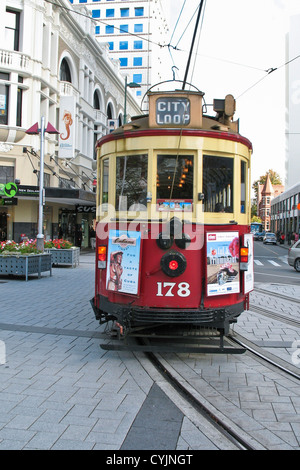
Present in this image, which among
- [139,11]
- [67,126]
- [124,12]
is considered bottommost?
[67,126]

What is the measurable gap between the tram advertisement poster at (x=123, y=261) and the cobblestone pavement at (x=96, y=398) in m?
1.00

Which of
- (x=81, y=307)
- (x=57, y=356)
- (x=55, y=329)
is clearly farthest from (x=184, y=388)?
(x=81, y=307)

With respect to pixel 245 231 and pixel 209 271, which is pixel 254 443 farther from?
pixel 245 231

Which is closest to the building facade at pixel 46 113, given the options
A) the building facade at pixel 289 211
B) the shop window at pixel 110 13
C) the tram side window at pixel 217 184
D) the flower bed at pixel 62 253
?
the flower bed at pixel 62 253

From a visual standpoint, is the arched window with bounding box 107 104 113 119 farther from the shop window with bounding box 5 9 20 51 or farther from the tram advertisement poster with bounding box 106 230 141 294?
the tram advertisement poster with bounding box 106 230 141 294

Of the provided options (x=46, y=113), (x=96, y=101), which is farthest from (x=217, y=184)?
(x=96, y=101)

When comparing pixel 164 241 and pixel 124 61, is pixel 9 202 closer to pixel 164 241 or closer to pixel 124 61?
pixel 164 241

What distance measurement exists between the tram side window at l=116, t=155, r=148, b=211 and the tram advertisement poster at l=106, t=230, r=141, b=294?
0.36m

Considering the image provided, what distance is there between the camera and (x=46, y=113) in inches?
938

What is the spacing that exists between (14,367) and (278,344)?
371cm

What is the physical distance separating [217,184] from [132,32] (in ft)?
187

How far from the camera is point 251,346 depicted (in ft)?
19.3
